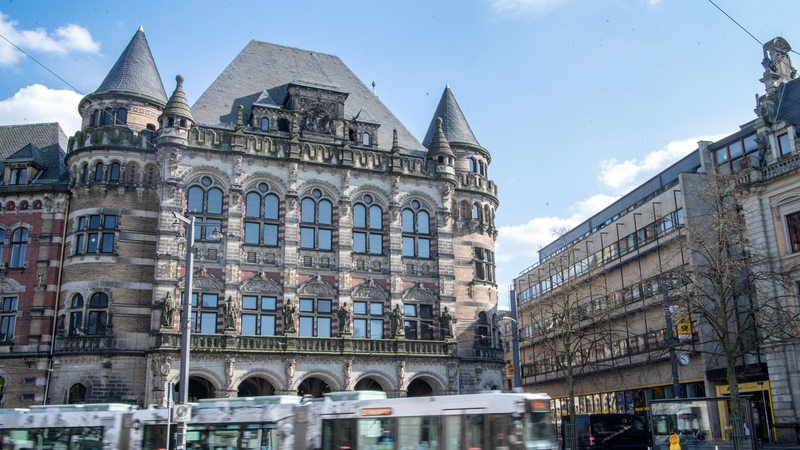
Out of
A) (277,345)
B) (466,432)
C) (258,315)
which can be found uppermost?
(258,315)

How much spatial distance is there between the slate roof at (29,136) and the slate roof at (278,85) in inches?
395

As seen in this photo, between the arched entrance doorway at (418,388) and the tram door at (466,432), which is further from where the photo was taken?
the arched entrance doorway at (418,388)

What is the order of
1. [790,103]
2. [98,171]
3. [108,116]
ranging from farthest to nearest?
[790,103]
[108,116]
[98,171]

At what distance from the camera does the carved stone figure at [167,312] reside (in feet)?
120

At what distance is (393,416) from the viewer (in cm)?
2234

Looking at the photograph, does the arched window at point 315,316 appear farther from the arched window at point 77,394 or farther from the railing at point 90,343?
the arched window at point 77,394

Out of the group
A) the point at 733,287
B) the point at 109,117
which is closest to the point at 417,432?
the point at 733,287

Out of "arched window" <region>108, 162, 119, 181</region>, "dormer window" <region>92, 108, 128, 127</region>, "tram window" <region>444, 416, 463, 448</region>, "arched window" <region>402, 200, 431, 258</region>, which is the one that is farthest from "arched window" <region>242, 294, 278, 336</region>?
"tram window" <region>444, 416, 463, 448</region>

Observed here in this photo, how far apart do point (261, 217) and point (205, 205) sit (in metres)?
3.08

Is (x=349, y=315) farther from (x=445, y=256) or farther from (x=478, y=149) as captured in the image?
(x=478, y=149)

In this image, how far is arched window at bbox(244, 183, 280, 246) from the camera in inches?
1606

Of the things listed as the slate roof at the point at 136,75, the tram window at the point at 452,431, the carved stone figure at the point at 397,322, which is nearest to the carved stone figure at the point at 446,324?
the carved stone figure at the point at 397,322

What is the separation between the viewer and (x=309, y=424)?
23547mm

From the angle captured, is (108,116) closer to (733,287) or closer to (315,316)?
(315,316)
